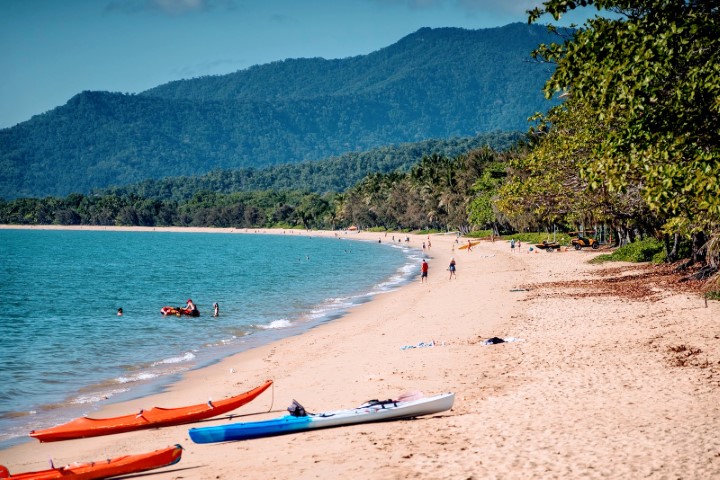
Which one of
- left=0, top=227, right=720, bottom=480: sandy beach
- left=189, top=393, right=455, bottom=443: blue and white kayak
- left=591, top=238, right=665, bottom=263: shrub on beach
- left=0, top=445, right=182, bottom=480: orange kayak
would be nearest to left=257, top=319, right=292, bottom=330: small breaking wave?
left=0, top=227, right=720, bottom=480: sandy beach

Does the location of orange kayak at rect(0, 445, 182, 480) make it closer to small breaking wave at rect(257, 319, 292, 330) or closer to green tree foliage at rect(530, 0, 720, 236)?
green tree foliage at rect(530, 0, 720, 236)

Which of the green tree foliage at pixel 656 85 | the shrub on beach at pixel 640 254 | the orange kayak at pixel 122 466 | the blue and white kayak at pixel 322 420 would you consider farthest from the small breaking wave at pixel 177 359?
the shrub on beach at pixel 640 254

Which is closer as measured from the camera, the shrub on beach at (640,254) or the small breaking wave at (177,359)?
the small breaking wave at (177,359)

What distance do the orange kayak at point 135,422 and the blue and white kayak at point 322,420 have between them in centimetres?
234

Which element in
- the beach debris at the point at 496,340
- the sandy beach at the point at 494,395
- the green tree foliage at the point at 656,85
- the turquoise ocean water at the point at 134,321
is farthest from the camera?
the turquoise ocean water at the point at 134,321

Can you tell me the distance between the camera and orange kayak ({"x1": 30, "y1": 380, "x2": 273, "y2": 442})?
14039 millimetres

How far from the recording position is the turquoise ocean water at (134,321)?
19516 millimetres

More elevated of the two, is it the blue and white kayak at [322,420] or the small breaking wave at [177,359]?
the blue and white kayak at [322,420]

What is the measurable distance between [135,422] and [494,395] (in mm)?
7655

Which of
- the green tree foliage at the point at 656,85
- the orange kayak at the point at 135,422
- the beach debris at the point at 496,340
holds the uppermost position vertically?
the green tree foliage at the point at 656,85

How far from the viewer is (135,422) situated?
14.3 meters

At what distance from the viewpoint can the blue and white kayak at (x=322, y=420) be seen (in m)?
12.2

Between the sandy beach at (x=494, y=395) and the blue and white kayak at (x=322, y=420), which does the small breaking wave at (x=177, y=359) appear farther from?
the blue and white kayak at (x=322, y=420)

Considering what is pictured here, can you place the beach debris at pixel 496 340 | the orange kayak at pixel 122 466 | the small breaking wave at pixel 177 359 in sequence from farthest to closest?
the small breaking wave at pixel 177 359 → the beach debris at pixel 496 340 → the orange kayak at pixel 122 466
